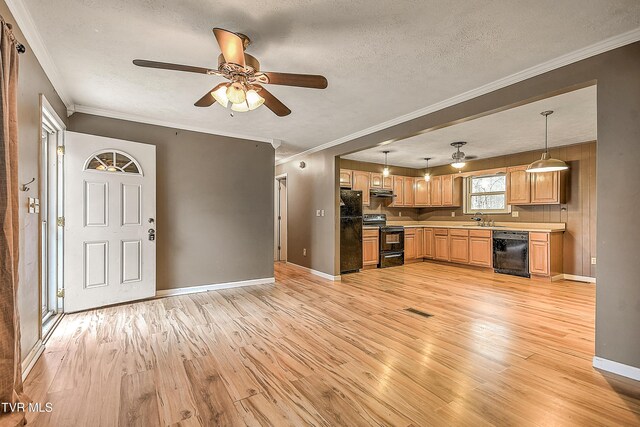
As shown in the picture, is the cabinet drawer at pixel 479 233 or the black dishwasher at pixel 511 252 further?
the cabinet drawer at pixel 479 233

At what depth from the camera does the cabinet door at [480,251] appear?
591 cm

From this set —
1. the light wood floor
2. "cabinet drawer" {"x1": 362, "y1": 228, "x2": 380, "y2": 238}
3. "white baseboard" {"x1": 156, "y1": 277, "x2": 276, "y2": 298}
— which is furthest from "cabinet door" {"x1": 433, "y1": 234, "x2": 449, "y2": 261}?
"white baseboard" {"x1": 156, "y1": 277, "x2": 276, "y2": 298}

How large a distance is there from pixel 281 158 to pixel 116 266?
3.93 metres

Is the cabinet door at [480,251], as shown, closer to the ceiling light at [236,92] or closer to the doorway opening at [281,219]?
the doorway opening at [281,219]

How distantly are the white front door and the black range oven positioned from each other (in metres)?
4.37

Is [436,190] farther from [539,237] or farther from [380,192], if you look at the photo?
[539,237]

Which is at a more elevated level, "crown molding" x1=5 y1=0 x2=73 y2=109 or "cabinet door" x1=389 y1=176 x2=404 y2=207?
"crown molding" x1=5 y1=0 x2=73 y2=109

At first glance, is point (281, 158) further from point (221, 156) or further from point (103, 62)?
point (103, 62)

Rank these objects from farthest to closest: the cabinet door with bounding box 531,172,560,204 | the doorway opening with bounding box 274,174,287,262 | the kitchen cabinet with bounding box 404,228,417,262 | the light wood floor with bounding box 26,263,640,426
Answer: the doorway opening with bounding box 274,174,287,262
the kitchen cabinet with bounding box 404,228,417,262
the cabinet door with bounding box 531,172,560,204
the light wood floor with bounding box 26,263,640,426

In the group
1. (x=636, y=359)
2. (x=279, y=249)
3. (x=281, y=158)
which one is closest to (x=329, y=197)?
(x=281, y=158)

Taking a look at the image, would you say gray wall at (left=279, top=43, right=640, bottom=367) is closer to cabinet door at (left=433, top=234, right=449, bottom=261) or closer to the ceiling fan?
the ceiling fan

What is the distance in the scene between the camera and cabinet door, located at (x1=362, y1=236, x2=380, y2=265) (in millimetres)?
6027

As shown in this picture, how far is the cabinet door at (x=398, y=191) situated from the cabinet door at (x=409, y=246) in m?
0.88

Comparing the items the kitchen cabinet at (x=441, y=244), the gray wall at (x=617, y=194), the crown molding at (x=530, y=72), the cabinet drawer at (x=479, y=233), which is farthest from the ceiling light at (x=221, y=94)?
the kitchen cabinet at (x=441, y=244)
